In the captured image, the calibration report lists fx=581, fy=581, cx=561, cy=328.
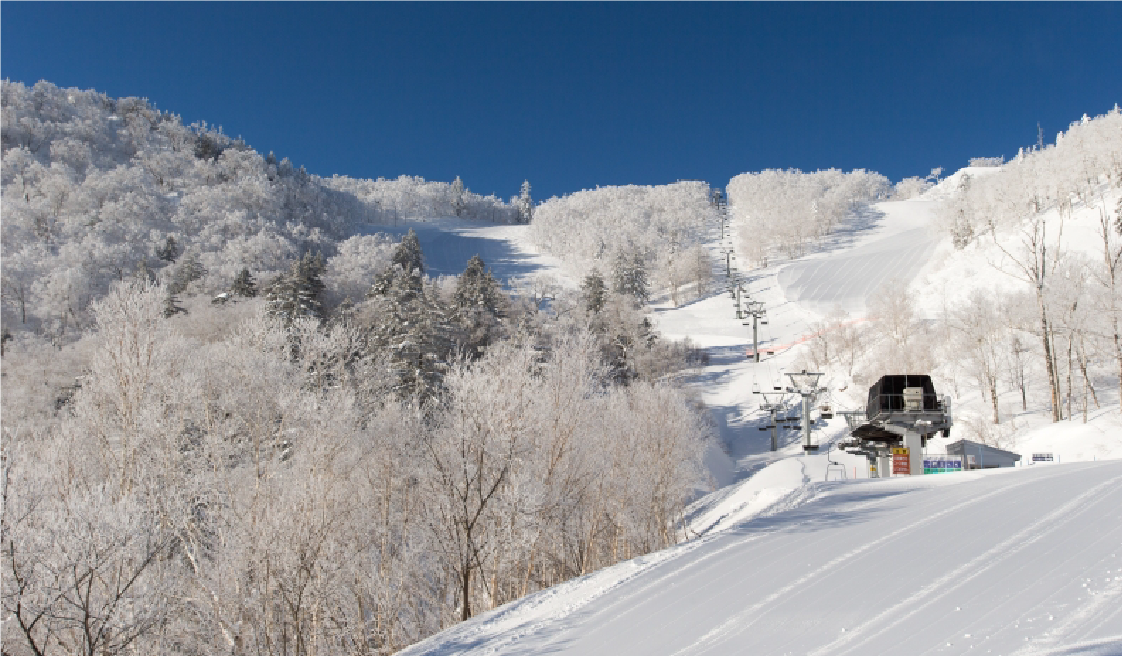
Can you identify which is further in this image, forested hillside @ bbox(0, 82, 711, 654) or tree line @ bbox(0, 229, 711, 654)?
forested hillside @ bbox(0, 82, 711, 654)

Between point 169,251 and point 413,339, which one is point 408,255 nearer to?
point 169,251

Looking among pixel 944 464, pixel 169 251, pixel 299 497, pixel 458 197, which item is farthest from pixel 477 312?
pixel 458 197

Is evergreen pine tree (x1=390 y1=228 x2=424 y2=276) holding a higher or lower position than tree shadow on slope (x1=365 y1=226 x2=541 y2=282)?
lower

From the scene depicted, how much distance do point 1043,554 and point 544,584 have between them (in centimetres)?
1571

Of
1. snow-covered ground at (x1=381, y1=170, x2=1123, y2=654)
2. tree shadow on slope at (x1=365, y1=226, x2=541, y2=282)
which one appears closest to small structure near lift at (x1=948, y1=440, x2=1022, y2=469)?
snow-covered ground at (x1=381, y1=170, x2=1123, y2=654)

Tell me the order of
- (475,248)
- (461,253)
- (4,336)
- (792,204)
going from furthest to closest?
(792,204) → (475,248) → (461,253) → (4,336)

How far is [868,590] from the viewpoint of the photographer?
7172 mm

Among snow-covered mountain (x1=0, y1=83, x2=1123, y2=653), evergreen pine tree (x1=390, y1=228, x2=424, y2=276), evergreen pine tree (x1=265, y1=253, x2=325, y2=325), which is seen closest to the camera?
snow-covered mountain (x1=0, y1=83, x2=1123, y2=653)

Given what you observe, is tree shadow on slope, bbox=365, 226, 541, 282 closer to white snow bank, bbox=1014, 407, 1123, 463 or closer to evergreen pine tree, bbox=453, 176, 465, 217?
evergreen pine tree, bbox=453, 176, 465, 217

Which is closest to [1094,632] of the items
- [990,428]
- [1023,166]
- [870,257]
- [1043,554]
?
[1043,554]

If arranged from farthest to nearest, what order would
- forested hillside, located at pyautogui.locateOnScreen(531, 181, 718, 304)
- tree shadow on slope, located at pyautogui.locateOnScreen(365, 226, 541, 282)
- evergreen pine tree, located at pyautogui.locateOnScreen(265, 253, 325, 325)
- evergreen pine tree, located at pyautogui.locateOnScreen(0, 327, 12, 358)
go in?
tree shadow on slope, located at pyautogui.locateOnScreen(365, 226, 541, 282) → forested hillside, located at pyautogui.locateOnScreen(531, 181, 718, 304) → evergreen pine tree, located at pyautogui.locateOnScreen(0, 327, 12, 358) → evergreen pine tree, located at pyautogui.locateOnScreen(265, 253, 325, 325)

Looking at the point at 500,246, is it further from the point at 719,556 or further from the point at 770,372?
the point at 719,556

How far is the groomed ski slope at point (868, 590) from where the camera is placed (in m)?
5.78

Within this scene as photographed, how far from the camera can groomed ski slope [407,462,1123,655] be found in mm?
5781
